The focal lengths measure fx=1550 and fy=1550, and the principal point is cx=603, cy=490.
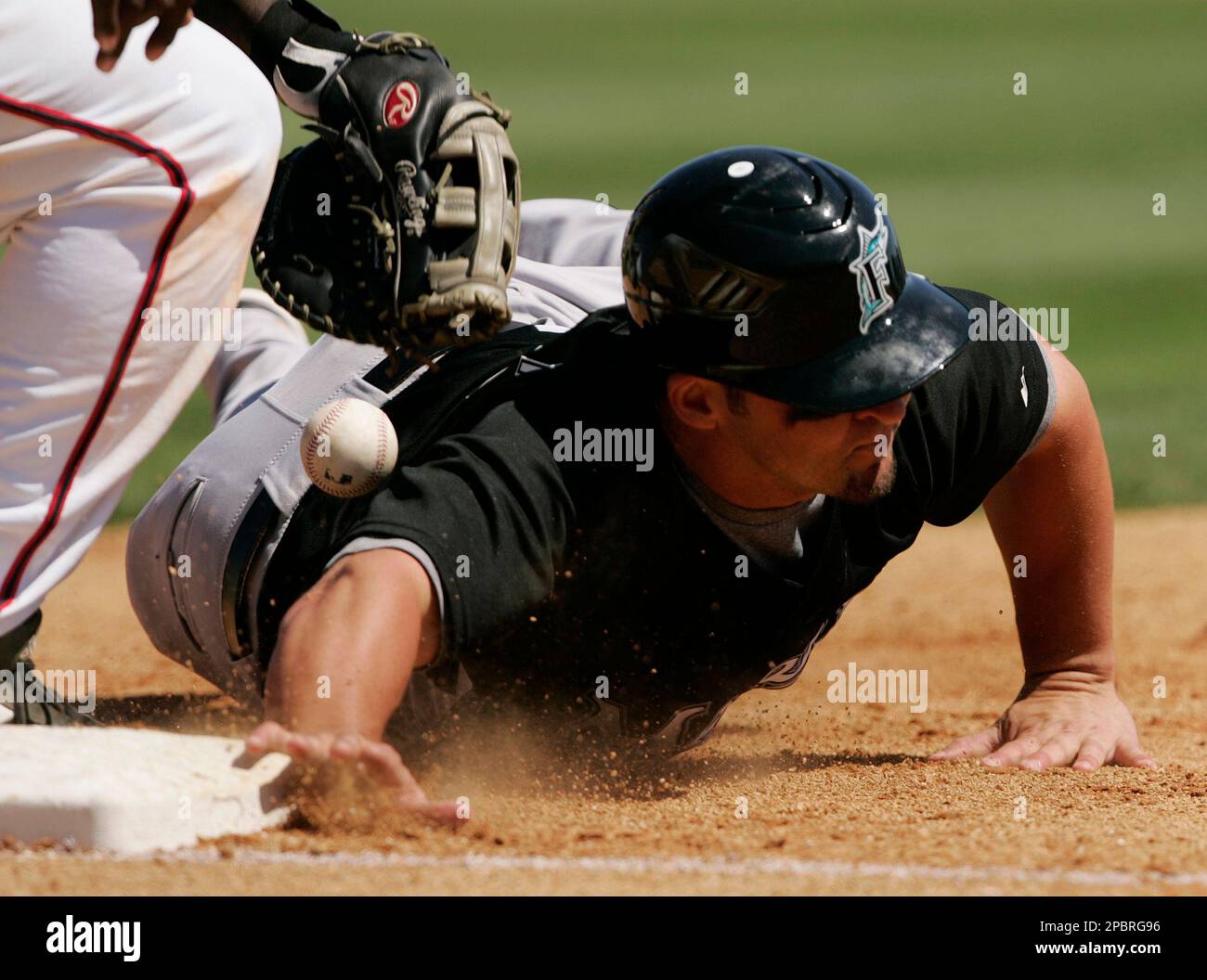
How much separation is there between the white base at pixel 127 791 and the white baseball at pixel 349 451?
406 mm

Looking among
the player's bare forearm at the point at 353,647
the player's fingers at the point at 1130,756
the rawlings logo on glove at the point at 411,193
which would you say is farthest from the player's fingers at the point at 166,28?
the player's fingers at the point at 1130,756

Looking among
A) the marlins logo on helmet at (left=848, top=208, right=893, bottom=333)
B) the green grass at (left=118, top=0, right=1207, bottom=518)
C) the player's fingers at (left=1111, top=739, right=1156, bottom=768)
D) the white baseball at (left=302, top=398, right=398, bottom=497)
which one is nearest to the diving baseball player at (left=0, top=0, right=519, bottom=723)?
the white baseball at (left=302, top=398, right=398, bottom=497)

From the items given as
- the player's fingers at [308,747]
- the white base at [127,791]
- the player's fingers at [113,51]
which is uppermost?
the player's fingers at [113,51]

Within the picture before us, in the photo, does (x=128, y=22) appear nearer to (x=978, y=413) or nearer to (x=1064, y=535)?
(x=978, y=413)

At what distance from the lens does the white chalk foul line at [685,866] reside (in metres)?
1.78

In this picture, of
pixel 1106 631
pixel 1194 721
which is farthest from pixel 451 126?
pixel 1194 721

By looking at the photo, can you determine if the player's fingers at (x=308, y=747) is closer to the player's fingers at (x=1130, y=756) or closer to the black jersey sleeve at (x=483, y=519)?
the black jersey sleeve at (x=483, y=519)

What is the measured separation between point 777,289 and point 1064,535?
898 millimetres

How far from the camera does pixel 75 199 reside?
6.48 ft

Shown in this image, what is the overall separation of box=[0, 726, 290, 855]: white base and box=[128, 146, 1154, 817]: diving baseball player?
11 cm

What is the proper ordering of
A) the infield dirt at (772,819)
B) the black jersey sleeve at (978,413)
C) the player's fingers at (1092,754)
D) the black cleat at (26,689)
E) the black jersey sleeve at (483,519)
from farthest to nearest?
the player's fingers at (1092,754) < the black jersey sleeve at (978,413) < the black cleat at (26,689) < the black jersey sleeve at (483,519) < the infield dirt at (772,819)

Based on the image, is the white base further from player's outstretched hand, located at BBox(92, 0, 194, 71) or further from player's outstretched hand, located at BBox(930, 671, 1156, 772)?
player's outstretched hand, located at BBox(930, 671, 1156, 772)

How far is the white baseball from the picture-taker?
6.99 ft

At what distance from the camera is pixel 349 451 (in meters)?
2.13
